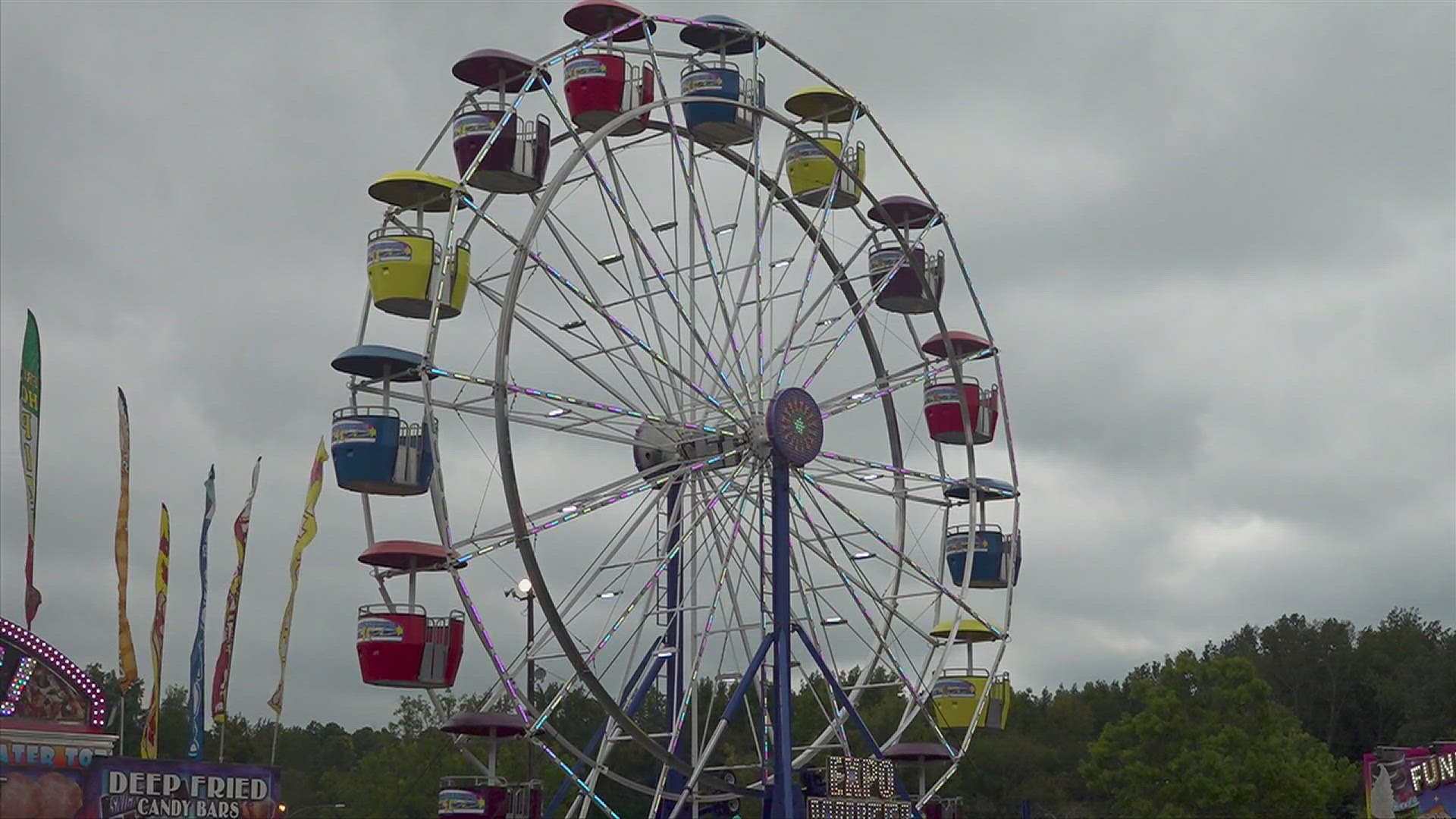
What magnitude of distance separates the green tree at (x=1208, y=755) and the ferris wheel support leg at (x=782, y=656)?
3573 cm

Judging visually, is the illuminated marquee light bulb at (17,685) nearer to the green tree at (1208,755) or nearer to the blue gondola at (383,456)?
the blue gondola at (383,456)

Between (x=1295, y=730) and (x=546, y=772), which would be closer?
(x=1295, y=730)

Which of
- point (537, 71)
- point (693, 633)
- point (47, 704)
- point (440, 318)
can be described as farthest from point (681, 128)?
point (47, 704)

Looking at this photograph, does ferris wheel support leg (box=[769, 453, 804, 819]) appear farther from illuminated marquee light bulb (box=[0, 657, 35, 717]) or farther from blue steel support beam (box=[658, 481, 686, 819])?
illuminated marquee light bulb (box=[0, 657, 35, 717])

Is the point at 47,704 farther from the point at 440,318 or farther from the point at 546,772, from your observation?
the point at 546,772

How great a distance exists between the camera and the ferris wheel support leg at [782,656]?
30.7 m

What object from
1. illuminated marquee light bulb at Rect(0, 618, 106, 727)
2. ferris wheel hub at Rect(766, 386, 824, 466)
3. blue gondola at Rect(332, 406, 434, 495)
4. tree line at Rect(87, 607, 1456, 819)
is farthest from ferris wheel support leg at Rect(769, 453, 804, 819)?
tree line at Rect(87, 607, 1456, 819)

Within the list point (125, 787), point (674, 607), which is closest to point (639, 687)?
point (674, 607)

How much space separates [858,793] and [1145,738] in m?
36.5

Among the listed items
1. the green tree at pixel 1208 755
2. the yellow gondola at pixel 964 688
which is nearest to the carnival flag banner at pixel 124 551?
the yellow gondola at pixel 964 688

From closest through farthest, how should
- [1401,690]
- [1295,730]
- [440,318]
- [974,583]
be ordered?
[440,318]
[974,583]
[1295,730]
[1401,690]

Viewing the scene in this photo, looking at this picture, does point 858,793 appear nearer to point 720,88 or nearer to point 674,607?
point 674,607

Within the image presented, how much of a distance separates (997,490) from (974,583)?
1.89m

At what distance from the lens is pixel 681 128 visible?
34.6 metres
